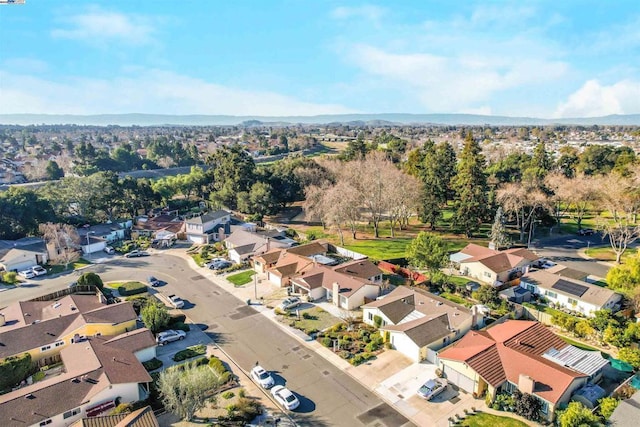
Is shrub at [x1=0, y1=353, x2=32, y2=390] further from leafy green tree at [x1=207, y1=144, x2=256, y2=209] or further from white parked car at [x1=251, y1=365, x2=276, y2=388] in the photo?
leafy green tree at [x1=207, y1=144, x2=256, y2=209]

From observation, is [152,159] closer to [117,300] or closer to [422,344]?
[117,300]

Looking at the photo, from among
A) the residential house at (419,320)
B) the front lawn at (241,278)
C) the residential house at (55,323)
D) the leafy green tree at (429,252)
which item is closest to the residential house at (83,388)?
the residential house at (55,323)

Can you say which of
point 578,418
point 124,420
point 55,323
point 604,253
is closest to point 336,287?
point 124,420

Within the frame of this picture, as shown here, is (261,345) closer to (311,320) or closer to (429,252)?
(311,320)

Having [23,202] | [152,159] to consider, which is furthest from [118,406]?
[152,159]

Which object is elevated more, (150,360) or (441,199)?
(441,199)

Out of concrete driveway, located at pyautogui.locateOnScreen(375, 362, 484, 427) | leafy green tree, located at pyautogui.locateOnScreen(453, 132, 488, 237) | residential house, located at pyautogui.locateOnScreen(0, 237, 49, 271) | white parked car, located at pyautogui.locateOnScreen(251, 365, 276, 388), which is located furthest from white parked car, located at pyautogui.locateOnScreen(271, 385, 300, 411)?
leafy green tree, located at pyautogui.locateOnScreen(453, 132, 488, 237)

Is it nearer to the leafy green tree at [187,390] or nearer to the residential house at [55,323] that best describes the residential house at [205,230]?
the residential house at [55,323]
